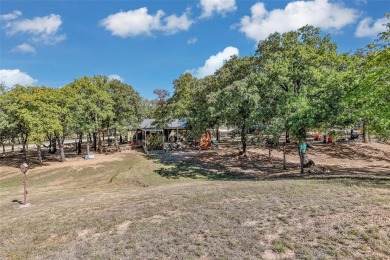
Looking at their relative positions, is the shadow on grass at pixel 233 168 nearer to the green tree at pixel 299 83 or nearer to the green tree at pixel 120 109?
the green tree at pixel 299 83

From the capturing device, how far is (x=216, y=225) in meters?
9.96

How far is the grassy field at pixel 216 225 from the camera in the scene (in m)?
8.03

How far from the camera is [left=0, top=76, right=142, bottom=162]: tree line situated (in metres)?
34.2

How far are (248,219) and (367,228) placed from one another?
3.72m

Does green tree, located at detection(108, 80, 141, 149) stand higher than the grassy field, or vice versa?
green tree, located at detection(108, 80, 141, 149)

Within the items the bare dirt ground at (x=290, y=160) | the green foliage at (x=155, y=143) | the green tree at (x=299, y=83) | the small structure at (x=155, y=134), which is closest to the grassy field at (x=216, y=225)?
the green tree at (x=299, y=83)

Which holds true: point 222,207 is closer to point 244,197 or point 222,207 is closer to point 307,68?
point 244,197

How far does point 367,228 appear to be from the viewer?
8.34 meters

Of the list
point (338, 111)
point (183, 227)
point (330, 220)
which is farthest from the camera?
point (338, 111)

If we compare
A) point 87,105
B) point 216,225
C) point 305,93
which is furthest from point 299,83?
point 87,105

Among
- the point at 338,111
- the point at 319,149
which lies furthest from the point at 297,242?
the point at 319,149

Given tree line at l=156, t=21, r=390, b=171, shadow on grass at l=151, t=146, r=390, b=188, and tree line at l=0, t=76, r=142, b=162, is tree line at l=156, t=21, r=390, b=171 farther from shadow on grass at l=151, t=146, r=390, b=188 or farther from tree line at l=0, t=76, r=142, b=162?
tree line at l=0, t=76, r=142, b=162

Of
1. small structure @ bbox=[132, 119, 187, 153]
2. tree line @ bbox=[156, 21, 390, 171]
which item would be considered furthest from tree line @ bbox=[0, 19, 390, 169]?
small structure @ bbox=[132, 119, 187, 153]

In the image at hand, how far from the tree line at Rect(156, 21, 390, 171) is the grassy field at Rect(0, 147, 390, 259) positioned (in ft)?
18.7
